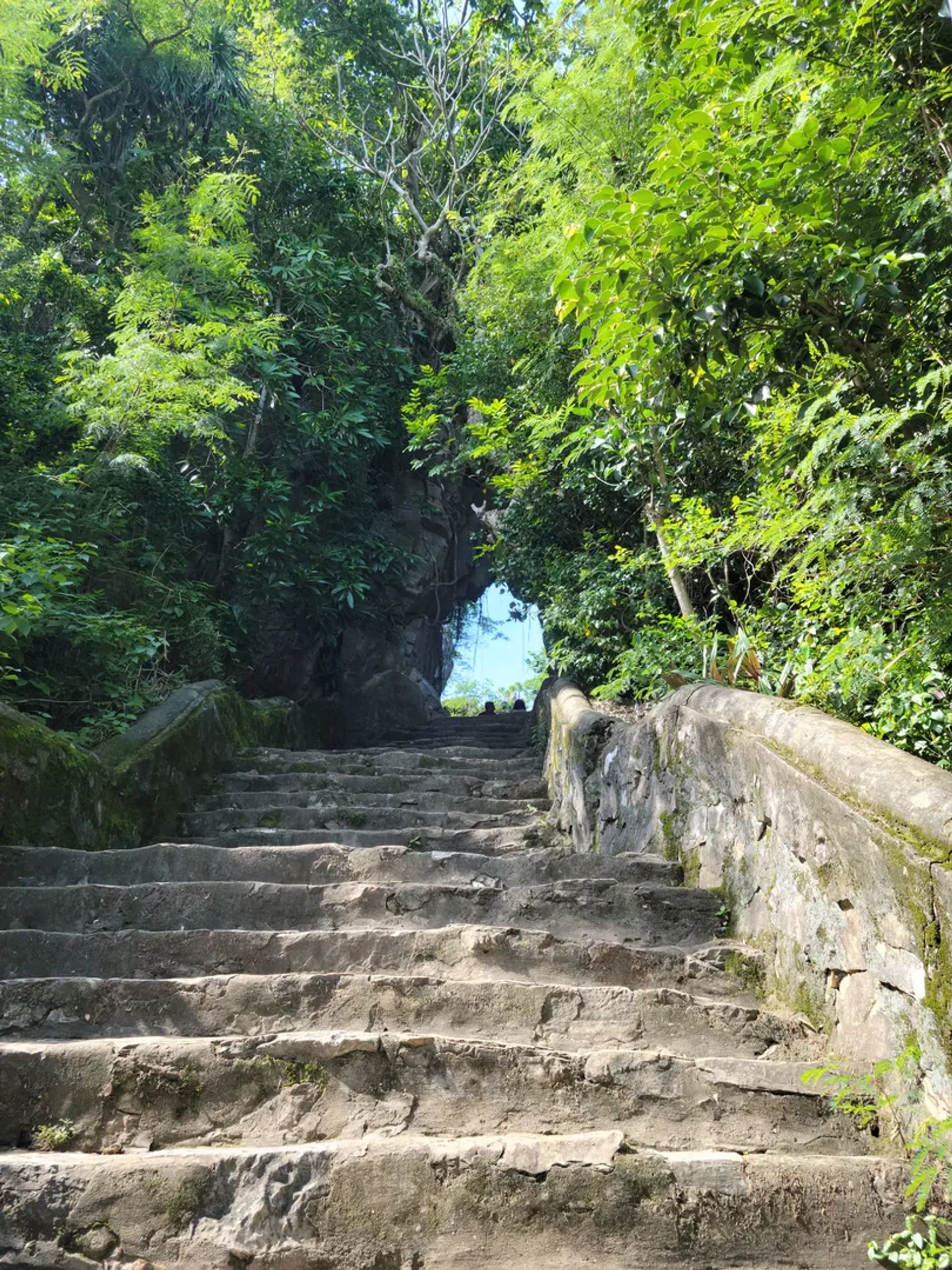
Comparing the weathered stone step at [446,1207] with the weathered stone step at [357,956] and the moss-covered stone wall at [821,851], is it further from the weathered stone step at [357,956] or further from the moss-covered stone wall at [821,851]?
the weathered stone step at [357,956]

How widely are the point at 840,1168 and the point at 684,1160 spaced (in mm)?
360

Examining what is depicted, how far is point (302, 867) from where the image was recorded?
11.4ft

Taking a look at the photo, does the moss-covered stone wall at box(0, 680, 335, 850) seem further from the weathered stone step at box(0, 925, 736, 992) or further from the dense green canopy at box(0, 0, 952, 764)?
the weathered stone step at box(0, 925, 736, 992)

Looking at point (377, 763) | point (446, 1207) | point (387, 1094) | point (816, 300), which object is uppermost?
point (816, 300)

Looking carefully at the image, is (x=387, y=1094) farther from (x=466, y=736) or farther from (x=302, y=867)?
(x=466, y=736)

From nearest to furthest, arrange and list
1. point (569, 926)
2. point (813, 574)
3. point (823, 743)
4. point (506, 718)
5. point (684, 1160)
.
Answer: point (684, 1160), point (823, 743), point (569, 926), point (813, 574), point (506, 718)

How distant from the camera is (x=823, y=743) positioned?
7.87 feet

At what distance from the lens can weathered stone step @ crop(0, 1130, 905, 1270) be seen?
171 centimetres

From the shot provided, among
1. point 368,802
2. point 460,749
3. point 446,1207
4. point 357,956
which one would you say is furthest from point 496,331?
point 446,1207

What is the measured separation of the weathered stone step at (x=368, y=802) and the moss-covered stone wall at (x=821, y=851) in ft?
4.27

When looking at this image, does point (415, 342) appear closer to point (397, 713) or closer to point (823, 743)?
point (397, 713)

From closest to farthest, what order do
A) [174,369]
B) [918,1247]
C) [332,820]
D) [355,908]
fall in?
[918,1247] → [355,908] → [332,820] → [174,369]

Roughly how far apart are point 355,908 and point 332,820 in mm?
1478

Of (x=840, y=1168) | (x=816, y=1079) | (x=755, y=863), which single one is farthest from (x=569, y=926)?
(x=840, y=1168)
